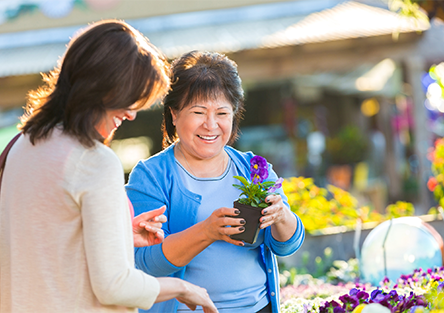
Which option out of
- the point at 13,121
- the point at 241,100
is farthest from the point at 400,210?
the point at 13,121

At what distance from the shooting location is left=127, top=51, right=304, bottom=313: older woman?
1.88m

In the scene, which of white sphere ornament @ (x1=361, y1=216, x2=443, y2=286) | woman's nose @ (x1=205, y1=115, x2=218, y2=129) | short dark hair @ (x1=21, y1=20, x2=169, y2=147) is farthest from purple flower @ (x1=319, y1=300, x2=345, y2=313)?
white sphere ornament @ (x1=361, y1=216, x2=443, y2=286)

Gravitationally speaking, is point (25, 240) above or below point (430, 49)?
below

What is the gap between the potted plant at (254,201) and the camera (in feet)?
5.54

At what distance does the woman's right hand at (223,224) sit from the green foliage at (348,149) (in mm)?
8138

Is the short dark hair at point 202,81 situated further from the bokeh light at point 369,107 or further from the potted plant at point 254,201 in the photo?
the bokeh light at point 369,107

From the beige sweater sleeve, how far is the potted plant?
54cm

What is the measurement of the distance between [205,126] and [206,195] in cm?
27

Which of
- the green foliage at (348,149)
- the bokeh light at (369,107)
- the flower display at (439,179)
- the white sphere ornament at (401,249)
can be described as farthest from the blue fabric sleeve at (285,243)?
the bokeh light at (369,107)

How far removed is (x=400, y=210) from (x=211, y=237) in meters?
3.20

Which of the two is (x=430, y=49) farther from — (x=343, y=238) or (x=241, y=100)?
(x=241, y=100)

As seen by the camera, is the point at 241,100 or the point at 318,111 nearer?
the point at 241,100

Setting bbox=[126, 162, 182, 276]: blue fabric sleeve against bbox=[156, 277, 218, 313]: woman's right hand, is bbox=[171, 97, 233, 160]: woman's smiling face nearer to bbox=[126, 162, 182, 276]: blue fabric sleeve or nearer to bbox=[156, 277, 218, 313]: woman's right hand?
bbox=[126, 162, 182, 276]: blue fabric sleeve

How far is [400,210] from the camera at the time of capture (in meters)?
4.44
